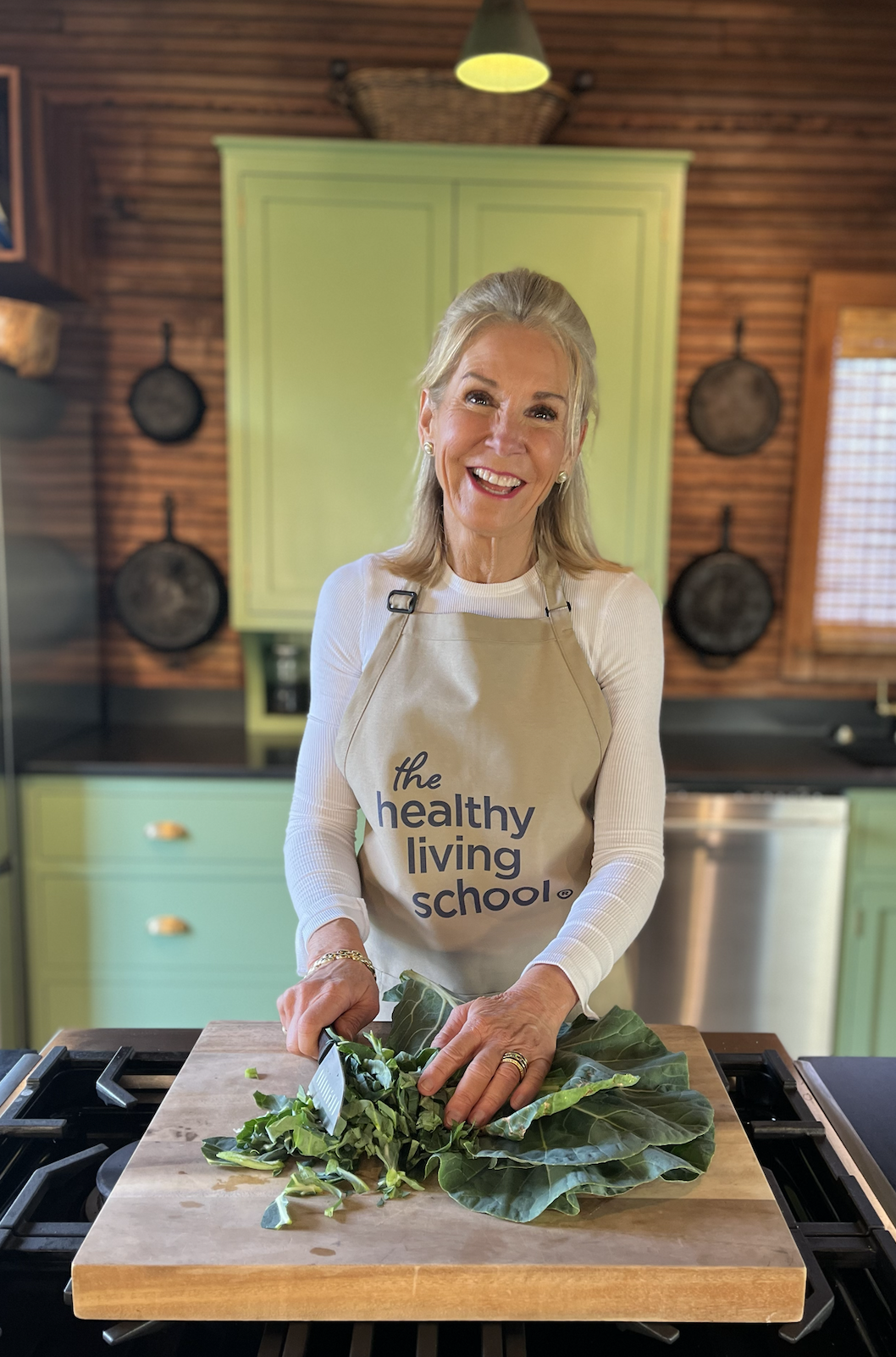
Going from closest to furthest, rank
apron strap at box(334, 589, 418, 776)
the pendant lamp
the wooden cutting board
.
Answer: the wooden cutting board < apron strap at box(334, 589, 418, 776) < the pendant lamp

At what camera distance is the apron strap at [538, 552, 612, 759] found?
136cm

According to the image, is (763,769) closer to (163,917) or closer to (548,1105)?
(163,917)

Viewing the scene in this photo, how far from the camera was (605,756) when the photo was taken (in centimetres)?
136

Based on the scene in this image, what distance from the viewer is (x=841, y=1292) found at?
848 mm

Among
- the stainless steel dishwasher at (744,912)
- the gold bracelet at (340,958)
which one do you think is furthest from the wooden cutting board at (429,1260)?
the stainless steel dishwasher at (744,912)

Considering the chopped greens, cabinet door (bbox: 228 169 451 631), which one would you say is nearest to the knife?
the chopped greens

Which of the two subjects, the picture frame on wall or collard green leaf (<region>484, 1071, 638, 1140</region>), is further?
the picture frame on wall

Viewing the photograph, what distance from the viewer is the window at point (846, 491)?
306 centimetres

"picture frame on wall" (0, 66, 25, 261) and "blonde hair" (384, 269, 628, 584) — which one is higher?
"picture frame on wall" (0, 66, 25, 261)

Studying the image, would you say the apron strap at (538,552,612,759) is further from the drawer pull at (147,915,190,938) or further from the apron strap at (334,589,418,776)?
the drawer pull at (147,915,190,938)

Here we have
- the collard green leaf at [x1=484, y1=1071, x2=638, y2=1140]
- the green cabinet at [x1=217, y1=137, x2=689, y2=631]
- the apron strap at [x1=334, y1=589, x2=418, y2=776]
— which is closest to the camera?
the collard green leaf at [x1=484, y1=1071, x2=638, y2=1140]

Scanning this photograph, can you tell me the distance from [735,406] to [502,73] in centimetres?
123

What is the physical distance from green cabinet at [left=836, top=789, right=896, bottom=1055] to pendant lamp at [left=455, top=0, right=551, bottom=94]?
1824 millimetres

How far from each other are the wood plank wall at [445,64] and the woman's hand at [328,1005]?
88.1 inches
